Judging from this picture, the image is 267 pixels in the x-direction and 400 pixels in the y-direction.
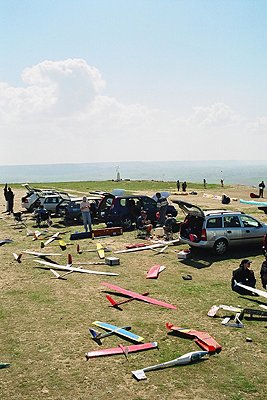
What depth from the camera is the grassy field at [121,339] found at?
6578 mm

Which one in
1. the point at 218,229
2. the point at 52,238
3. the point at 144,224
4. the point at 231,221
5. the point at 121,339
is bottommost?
the point at 121,339

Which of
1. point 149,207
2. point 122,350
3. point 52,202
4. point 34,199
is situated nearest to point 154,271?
point 122,350

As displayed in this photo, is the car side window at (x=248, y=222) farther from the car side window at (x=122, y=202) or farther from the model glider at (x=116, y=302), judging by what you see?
the car side window at (x=122, y=202)

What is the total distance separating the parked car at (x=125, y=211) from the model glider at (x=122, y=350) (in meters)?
13.9

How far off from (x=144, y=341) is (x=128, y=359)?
0.82m

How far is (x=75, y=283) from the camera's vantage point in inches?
492

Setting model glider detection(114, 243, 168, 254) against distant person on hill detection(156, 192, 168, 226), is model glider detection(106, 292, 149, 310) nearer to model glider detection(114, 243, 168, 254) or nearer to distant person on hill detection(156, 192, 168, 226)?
model glider detection(114, 243, 168, 254)

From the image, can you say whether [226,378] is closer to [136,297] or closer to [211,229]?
[136,297]

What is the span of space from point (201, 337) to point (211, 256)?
24.7ft

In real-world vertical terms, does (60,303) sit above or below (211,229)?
below

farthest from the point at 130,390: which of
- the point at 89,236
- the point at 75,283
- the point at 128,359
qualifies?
the point at 89,236

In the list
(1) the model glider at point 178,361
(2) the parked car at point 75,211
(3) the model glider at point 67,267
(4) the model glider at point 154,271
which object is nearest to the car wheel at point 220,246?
(4) the model glider at point 154,271

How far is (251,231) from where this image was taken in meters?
15.9

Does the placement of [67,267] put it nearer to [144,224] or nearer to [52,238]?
[52,238]
